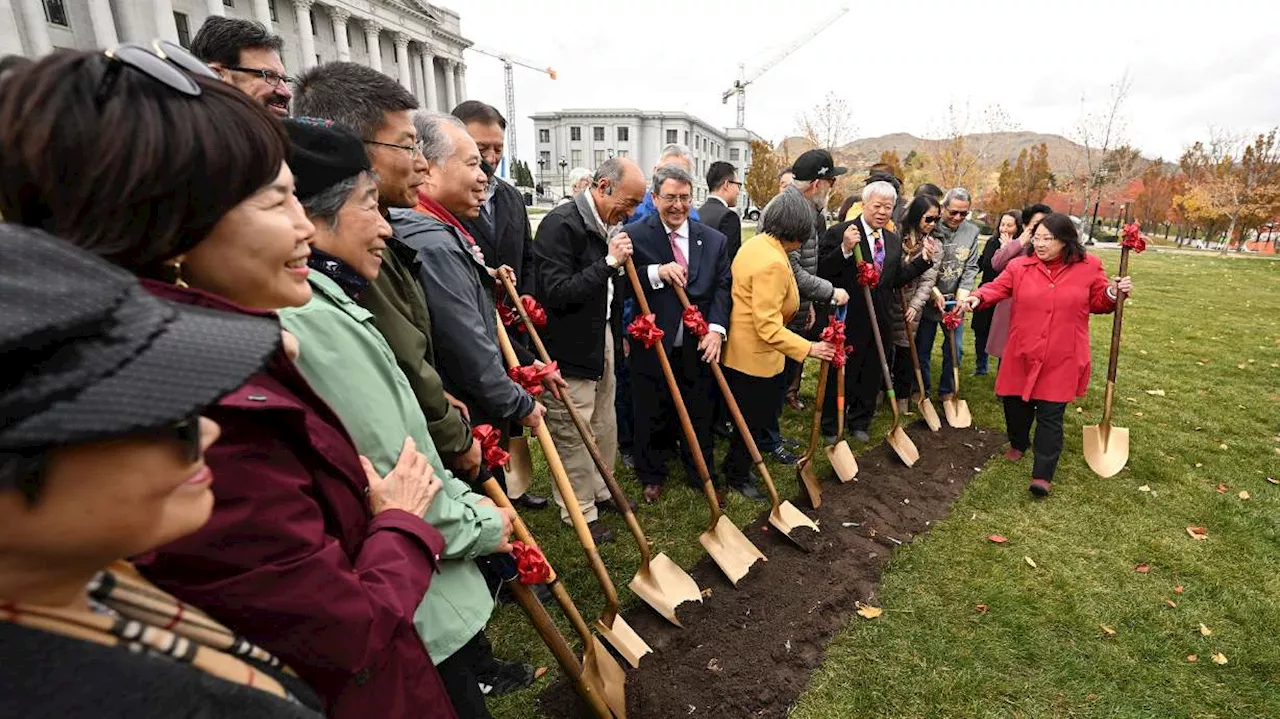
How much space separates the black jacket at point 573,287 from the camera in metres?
4.00

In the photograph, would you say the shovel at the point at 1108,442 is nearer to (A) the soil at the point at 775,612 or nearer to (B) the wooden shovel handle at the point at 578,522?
(A) the soil at the point at 775,612

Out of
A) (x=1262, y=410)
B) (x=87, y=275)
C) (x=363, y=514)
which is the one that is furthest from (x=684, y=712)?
(x=1262, y=410)

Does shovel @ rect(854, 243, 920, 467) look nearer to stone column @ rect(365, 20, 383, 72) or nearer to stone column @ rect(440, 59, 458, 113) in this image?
stone column @ rect(365, 20, 383, 72)

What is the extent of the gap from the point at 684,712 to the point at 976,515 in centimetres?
301

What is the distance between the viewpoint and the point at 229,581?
99 centimetres

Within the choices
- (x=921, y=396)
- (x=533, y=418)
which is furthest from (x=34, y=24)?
(x=921, y=396)

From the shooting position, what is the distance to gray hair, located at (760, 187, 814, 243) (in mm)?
4324

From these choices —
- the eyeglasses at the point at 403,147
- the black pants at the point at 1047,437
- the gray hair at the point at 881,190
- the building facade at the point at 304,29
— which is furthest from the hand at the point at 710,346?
the building facade at the point at 304,29

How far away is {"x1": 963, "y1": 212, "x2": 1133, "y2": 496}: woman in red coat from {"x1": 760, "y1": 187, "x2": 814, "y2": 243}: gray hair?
1.97m

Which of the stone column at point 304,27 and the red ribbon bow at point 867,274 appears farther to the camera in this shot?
the stone column at point 304,27

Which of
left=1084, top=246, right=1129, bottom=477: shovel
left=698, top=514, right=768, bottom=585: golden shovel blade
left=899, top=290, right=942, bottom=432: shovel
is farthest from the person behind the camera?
left=899, top=290, right=942, bottom=432: shovel

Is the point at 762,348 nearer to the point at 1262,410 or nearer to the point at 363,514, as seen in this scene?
the point at 363,514

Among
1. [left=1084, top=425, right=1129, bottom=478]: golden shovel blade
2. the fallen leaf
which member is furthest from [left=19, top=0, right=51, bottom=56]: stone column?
[left=1084, top=425, right=1129, bottom=478]: golden shovel blade

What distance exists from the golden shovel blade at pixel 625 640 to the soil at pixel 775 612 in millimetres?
66
